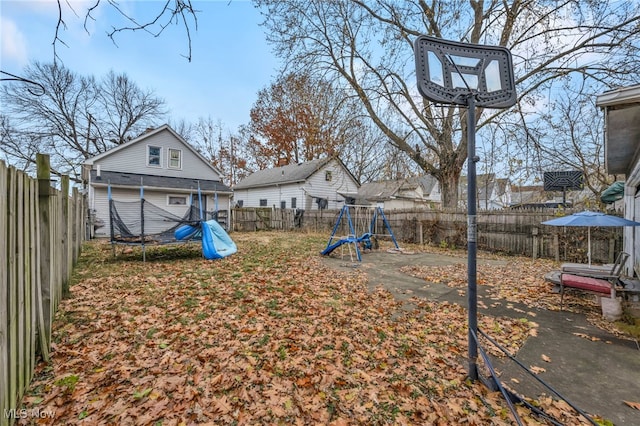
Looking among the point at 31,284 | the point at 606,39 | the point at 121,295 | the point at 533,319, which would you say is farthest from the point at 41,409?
the point at 606,39

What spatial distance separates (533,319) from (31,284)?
217 inches

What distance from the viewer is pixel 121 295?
438 cm

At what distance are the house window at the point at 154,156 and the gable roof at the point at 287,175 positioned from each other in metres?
7.76

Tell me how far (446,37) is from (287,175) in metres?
13.2

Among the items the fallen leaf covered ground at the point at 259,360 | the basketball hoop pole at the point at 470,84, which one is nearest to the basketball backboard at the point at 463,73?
the basketball hoop pole at the point at 470,84

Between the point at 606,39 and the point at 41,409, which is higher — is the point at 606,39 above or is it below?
above

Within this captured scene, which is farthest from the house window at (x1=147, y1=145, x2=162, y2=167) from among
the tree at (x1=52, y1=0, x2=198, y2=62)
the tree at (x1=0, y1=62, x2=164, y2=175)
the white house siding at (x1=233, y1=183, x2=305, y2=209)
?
the tree at (x1=52, y1=0, x2=198, y2=62)

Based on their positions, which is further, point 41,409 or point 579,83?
point 579,83

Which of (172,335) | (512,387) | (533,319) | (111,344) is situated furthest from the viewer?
(533,319)

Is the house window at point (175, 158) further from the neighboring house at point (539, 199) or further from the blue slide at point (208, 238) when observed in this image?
the neighboring house at point (539, 199)

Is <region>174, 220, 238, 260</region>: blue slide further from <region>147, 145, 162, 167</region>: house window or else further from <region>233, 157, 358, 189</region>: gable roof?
<region>233, 157, 358, 189</region>: gable roof

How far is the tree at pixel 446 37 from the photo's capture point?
8.64 meters

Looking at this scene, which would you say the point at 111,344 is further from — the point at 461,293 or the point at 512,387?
the point at 461,293

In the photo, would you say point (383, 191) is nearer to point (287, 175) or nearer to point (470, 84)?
point (287, 175)
